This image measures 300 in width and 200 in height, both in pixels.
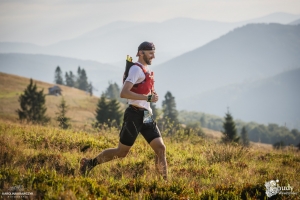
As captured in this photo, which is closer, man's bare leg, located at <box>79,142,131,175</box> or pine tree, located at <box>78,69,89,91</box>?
man's bare leg, located at <box>79,142,131,175</box>

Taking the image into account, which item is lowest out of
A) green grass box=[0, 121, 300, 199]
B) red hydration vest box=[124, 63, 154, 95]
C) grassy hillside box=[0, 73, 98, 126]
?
green grass box=[0, 121, 300, 199]

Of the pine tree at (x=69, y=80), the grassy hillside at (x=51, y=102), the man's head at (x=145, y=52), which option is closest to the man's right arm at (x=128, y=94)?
the man's head at (x=145, y=52)

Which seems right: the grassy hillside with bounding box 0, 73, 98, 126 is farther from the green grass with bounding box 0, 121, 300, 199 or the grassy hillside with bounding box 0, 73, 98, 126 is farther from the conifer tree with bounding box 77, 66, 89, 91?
the green grass with bounding box 0, 121, 300, 199

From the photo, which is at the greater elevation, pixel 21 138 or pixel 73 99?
pixel 73 99

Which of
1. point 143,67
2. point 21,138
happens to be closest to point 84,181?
point 143,67

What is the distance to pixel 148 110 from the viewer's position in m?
5.61

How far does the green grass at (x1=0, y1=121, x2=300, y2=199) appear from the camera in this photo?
427cm

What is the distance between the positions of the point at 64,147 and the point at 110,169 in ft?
6.41

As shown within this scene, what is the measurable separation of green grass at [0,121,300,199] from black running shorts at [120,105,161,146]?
63 centimetres

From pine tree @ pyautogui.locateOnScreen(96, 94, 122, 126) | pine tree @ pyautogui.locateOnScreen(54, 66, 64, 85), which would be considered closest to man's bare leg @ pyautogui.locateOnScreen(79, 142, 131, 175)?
pine tree @ pyautogui.locateOnScreen(96, 94, 122, 126)

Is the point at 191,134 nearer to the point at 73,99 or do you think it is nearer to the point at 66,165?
the point at 66,165

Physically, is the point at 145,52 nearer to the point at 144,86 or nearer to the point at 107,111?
the point at 144,86

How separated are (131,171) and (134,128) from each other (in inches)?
38.1

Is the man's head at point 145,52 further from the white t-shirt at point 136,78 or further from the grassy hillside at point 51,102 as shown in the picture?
the grassy hillside at point 51,102
